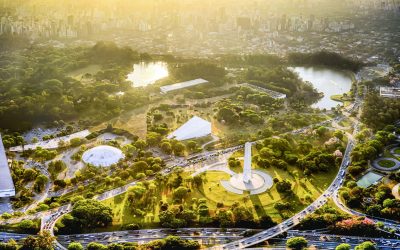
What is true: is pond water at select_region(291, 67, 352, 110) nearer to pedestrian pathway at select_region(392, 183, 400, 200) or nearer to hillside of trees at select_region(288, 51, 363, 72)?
hillside of trees at select_region(288, 51, 363, 72)

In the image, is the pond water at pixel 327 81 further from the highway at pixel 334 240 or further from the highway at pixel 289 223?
the highway at pixel 334 240

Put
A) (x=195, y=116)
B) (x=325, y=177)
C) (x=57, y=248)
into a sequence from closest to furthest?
(x=57, y=248)
(x=325, y=177)
(x=195, y=116)

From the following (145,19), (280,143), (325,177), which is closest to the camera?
(325,177)

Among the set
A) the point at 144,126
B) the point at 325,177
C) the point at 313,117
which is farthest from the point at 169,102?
the point at 325,177

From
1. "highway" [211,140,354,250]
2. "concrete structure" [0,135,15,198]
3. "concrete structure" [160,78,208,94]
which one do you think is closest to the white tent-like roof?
"concrete structure" [160,78,208,94]

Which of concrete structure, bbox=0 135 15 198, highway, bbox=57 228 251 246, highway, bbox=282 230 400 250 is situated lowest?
highway, bbox=282 230 400 250

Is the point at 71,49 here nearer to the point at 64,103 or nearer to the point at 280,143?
the point at 64,103
